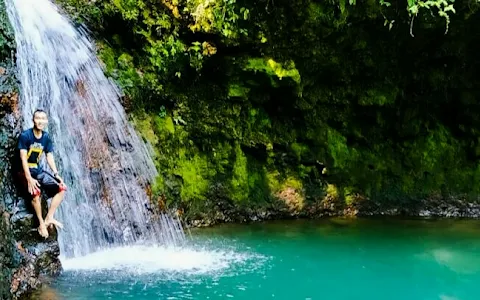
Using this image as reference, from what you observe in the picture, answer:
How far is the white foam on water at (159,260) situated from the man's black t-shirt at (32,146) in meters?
1.29

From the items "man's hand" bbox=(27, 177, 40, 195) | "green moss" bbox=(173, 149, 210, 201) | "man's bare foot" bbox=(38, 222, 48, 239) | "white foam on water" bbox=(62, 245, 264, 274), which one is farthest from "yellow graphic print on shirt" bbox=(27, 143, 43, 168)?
"green moss" bbox=(173, 149, 210, 201)

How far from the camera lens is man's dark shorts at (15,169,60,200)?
571 centimetres

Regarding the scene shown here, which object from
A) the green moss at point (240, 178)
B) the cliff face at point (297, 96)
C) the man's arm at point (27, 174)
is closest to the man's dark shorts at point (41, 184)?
the man's arm at point (27, 174)

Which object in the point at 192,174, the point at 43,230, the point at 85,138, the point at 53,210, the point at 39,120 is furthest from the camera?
the point at 192,174

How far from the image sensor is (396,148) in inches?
→ 398

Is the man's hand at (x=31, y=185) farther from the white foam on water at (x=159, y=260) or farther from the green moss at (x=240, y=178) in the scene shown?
the green moss at (x=240, y=178)

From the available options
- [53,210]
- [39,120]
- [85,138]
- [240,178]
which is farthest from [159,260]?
[240,178]

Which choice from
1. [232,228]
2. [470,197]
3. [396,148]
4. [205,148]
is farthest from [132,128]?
[470,197]

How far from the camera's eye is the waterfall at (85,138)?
7.17 metres

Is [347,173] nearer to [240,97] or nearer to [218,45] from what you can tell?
[240,97]

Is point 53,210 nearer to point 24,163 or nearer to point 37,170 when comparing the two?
point 37,170

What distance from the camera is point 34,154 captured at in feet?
18.8

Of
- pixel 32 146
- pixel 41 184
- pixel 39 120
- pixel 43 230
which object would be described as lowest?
pixel 43 230

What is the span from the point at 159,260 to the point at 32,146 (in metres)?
2.12
